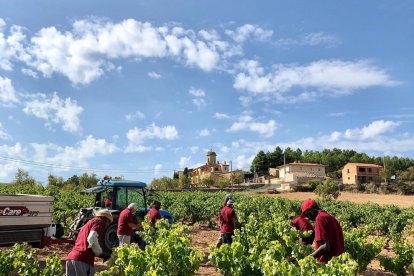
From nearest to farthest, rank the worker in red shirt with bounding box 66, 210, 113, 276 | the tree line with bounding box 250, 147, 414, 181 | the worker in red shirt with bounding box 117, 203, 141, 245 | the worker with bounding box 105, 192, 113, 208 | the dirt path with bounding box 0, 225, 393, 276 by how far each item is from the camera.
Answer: the worker in red shirt with bounding box 66, 210, 113, 276, the worker in red shirt with bounding box 117, 203, 141, 245, the dirt path with bounding box 0, 225, 393, 276, the worker with bounding box 105, 192, 113, 208, the tree line with bounding box 250, 147, 414, 181

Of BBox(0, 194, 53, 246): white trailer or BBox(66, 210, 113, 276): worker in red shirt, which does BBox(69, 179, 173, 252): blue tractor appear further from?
BBox(66, 210, 113, 276): worker in red shirt

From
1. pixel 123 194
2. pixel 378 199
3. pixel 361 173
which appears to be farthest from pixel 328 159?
pixel 123 194

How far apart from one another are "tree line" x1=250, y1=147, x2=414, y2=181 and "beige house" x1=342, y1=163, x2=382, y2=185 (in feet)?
24.9

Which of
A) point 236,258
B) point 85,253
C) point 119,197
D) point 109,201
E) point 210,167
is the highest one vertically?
point 210,167

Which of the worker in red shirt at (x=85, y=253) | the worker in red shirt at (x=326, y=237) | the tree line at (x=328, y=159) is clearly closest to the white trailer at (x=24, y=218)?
the worker in red shirt at (x=85, y=253)

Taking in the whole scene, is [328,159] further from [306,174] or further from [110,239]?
[110,239]

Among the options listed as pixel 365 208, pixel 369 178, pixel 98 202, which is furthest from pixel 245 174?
pixel 98 202

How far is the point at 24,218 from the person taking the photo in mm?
9383

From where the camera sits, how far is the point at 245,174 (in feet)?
307

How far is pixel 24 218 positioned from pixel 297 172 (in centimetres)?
6892

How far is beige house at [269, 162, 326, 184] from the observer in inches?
2608

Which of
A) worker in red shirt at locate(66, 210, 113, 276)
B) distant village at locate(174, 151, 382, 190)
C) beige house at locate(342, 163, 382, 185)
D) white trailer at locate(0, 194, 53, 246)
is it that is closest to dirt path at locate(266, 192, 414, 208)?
distant village at locate(174, 151, 382, 190)

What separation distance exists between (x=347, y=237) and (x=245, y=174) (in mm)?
84563

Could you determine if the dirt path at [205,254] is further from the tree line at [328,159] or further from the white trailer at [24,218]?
the tree line at [328,159]
